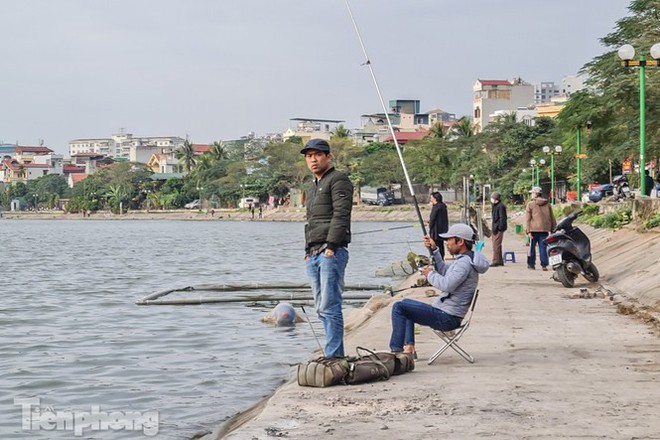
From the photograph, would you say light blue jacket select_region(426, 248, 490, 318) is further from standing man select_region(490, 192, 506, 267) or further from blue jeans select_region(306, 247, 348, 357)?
standing man select_region(490, 192, 506, 267)

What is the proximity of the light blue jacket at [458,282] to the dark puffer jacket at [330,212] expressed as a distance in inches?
38.0

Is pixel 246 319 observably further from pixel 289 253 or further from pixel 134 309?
pixel 289 253

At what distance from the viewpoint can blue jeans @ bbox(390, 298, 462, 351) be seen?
8945mm

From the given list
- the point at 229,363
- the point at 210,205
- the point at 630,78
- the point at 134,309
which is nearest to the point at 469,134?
the point at 210,205

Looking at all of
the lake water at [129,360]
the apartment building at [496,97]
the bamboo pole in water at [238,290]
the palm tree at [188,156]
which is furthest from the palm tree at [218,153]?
the bamboo pole in water at [238,290]

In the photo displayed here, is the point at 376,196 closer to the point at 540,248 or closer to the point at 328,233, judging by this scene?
the point at 540,248

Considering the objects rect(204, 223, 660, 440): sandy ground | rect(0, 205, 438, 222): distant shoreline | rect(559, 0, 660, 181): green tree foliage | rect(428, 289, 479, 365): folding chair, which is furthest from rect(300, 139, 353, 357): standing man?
rect(0, 205, 438, 222): distant shoreline

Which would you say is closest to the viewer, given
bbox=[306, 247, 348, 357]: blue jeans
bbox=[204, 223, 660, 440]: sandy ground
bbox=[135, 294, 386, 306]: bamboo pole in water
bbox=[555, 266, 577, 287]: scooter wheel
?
bbox=[204, 223, 660, 440]: sandy ground

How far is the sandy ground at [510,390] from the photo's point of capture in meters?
6.64

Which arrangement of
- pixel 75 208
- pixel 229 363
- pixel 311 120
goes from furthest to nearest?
pixel 311 120 → pixel 75 208 → pixel 229 363

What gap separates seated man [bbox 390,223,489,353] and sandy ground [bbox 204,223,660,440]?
340 millimetres

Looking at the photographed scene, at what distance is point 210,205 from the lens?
457ft

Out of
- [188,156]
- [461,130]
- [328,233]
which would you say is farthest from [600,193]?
[188,156]

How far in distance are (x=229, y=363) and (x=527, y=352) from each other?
449cm
